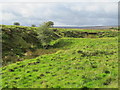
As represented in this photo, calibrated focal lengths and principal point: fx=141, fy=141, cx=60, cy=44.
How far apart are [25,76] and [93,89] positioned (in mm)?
11408

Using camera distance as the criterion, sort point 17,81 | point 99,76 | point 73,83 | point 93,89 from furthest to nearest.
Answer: point 17,81
point 99,76
point 73,83
point 93,89

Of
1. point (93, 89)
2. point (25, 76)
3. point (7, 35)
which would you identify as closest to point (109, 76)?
point (93, 89)

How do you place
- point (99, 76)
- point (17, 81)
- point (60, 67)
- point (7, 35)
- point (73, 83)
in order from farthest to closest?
1. point (7, 35)
2. point (60, 67)
3. point (17, 81)
4. point (99, 76)
5. point (73, 83)

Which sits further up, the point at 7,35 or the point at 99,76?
the point at 7,35

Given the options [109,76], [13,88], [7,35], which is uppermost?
[7,35]

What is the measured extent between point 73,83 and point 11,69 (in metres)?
13.8

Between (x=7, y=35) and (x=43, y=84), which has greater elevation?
(x=7, y=35)

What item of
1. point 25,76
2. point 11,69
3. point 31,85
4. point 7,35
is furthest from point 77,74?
point 7,35

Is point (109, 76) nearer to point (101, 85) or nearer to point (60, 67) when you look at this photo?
point (101, 85)

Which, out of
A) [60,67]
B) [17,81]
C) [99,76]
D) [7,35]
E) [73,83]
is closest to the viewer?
[73,83]

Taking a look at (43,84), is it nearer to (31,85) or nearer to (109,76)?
(31,85)

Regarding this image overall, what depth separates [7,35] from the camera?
182 feet

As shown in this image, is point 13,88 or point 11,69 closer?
point 13,88

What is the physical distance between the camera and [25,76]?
2241 centimetres
